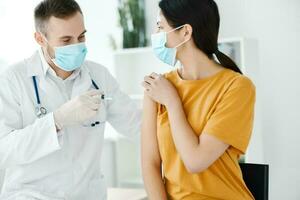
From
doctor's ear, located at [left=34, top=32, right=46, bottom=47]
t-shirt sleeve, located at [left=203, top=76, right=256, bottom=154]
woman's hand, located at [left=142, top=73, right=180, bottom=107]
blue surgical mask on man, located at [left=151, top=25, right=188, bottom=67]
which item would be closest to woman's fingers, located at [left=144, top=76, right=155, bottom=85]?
woman's hand, located at [left=142, top=73, right=180, bottom=107]

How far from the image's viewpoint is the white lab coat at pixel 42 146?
1732mm

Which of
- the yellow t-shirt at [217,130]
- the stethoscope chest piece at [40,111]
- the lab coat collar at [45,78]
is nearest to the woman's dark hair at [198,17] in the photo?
the yellow t-shirt at [217,130]

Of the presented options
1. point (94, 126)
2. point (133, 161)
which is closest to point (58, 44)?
point (94, 126)

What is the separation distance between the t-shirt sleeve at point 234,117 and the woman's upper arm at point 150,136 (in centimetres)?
23

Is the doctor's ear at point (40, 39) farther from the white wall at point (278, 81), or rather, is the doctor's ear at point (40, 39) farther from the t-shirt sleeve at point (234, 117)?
the white wall at point (278, 81)

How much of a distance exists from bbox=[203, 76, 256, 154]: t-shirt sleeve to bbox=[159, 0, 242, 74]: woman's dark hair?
0.18 m

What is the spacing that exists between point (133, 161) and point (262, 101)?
121cm

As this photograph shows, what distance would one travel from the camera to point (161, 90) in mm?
1575

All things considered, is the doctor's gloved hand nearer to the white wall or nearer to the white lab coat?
the white lab coat

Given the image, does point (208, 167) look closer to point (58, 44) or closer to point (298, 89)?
point (58, 44)

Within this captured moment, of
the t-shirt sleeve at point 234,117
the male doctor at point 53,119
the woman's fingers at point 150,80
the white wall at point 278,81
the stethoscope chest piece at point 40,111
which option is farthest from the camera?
the white wall at point 278,81

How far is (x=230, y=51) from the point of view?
302 cm

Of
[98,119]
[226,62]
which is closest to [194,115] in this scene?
[226,62]

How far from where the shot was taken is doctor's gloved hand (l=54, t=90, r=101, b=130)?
5.60 feet
